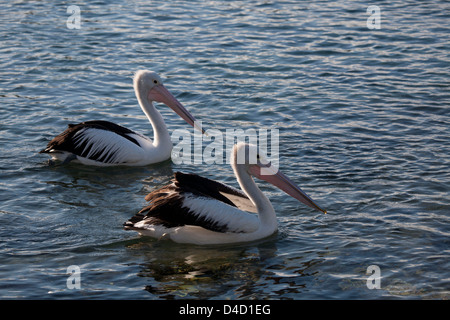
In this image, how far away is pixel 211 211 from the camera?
247 inches

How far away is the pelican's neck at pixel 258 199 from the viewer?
6.41 m

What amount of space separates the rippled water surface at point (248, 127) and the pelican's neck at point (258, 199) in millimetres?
184

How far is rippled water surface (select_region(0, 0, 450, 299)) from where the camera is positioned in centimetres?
590

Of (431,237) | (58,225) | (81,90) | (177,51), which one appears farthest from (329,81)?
(58,225)

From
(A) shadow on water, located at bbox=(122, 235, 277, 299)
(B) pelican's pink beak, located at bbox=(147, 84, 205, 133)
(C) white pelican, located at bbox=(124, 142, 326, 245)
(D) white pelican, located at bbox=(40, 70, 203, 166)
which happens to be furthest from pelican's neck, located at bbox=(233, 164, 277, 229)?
(B) pelican's pink beak, located at bbox=(147, 84, 205, 133)

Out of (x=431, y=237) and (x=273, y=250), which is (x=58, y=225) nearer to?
(x=273, y=250)

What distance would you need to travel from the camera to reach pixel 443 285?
5.64 m

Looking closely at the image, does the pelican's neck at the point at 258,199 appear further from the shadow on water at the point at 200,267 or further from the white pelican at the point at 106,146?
the white pelican at the point at 106,146

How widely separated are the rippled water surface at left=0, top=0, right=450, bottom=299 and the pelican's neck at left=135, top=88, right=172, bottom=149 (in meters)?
0.28

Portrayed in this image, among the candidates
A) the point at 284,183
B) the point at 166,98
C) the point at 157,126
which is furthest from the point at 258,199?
the point at 166,98

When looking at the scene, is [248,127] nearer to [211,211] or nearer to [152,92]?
[152,92]

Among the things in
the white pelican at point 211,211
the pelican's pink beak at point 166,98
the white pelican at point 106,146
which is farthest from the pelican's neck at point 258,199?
the pelican's pink beak at point 166,98

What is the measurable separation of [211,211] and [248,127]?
288 cm

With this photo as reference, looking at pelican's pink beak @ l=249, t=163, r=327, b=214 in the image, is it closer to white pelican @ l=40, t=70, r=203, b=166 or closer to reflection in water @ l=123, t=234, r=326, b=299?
reflection in water @ l=123, t=234, r=326, b=299
